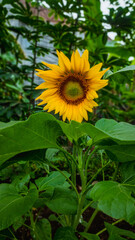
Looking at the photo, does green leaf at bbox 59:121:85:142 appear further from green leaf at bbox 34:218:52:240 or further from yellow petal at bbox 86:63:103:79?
green leaf at bbox 34:218:52:240

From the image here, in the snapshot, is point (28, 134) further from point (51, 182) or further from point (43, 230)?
point (43, 230)

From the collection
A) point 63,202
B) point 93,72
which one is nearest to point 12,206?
point 63,202

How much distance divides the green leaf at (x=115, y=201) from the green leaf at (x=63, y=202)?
93mm

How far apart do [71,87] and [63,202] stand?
32 centimetres

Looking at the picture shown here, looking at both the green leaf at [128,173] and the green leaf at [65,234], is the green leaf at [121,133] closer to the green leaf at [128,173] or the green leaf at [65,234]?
the green leaf at [128,173]

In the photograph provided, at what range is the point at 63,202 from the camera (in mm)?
457

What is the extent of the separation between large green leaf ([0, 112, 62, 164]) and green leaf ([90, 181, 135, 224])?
0.16 metres

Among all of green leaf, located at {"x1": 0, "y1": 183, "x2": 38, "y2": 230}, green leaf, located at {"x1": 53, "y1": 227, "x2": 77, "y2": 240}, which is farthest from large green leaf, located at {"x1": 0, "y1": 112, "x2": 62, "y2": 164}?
green leaf, located at {"x1": 53, "y1": 227, "x2": 77, "y2": 240}

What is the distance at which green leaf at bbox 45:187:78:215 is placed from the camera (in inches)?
17.2

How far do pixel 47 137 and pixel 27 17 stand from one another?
3.54ft

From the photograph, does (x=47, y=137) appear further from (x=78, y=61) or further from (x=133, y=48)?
(x=133, y=48)

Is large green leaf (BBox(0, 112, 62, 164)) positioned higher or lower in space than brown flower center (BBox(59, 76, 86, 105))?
lower

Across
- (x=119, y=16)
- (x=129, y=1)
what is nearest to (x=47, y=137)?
(x=119, y=16)

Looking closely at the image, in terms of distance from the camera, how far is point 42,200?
493 mm
